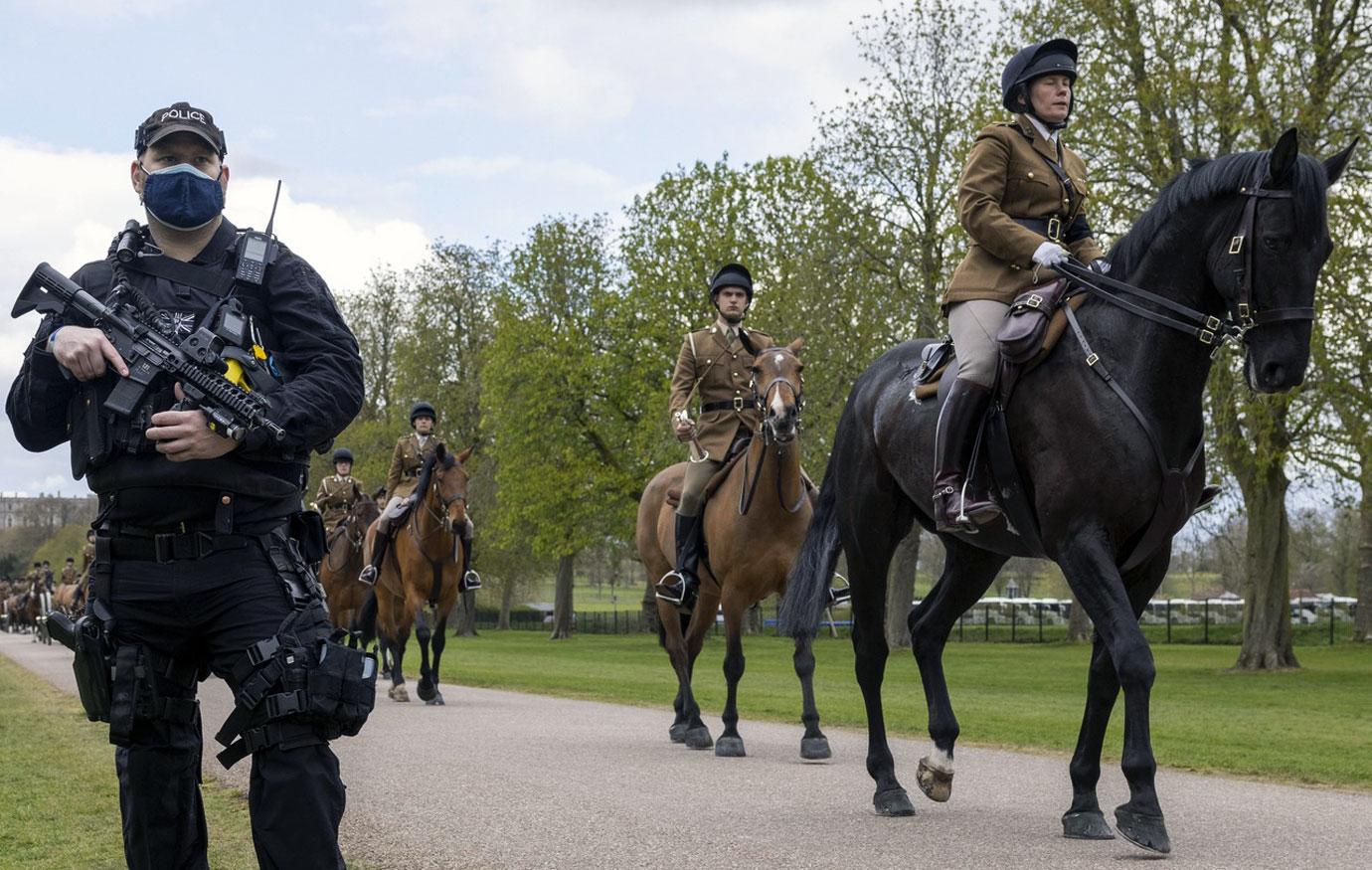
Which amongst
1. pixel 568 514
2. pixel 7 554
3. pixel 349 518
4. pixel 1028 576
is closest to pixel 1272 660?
pixel 349 518

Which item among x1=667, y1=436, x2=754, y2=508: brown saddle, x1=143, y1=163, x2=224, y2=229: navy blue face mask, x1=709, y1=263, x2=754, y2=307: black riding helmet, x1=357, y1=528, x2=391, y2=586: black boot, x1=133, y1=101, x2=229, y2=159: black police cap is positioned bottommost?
x1=357, y1=528, x2=391, y2=586: black boot

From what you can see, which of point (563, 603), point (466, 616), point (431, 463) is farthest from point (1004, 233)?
point (466, 616)

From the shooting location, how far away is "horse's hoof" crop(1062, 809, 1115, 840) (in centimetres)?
720

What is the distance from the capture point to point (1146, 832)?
21.2 ft

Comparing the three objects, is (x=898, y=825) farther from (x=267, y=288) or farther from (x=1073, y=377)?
(x=267, y=288)

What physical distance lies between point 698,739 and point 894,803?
4184 millimetres

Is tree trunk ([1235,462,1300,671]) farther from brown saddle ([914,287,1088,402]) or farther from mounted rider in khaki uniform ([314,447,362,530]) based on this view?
brown saddle ([914,287,1088,402])

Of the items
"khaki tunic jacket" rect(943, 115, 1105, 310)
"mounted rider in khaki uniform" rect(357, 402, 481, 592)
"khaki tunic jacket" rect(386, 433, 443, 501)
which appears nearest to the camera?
"khaki tunic jacket" rect(943, 115, 1105, 310)

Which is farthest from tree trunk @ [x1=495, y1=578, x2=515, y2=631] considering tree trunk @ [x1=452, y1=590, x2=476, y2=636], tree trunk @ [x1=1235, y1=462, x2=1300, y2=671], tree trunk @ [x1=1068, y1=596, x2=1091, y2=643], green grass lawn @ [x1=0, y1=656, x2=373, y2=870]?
green grass lawn @ [x1=0, y1=656, x2=373, y2=870]

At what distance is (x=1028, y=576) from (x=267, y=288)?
88.7m

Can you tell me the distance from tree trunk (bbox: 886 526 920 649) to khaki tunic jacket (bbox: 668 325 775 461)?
25.4 m

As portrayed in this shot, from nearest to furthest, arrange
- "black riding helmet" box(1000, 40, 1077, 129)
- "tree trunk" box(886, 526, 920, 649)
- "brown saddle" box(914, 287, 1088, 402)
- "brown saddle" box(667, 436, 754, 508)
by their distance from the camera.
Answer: "brown saddle" box(914, 287, 1088, 402) < "black riding helmet" box(1000, 40, 1077, 129) < "brown saddle" box(667, 436, 754, 508) < "tree trunk" box(886, 526, 920, 649)

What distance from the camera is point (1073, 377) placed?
7.26 metres

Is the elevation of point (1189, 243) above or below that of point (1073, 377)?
above
